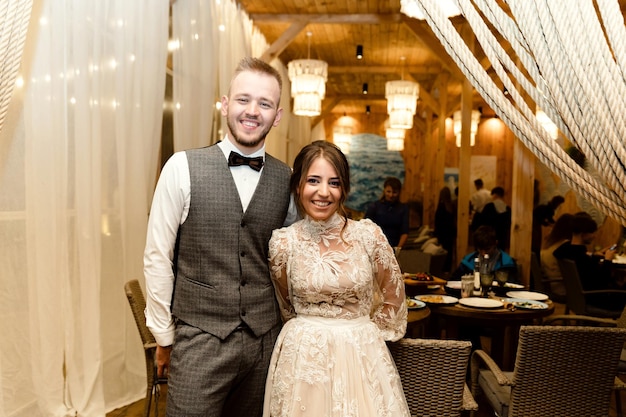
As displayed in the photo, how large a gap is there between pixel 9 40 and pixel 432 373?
6.12 feet

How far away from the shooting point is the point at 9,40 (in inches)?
73.3

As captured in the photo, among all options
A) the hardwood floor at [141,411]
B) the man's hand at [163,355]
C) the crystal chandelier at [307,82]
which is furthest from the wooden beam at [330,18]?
the man's hand at [163,355]

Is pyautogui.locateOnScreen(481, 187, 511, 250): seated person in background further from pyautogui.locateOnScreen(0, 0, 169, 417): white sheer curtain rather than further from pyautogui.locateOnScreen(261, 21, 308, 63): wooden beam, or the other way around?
pyautogui.locateOnScreen(0, 0, 169, 417): white sheer curtain

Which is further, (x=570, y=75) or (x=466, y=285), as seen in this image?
(x=466, y=285)

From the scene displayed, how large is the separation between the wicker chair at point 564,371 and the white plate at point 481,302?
0.91m

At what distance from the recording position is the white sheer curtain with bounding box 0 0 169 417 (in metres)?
2.57

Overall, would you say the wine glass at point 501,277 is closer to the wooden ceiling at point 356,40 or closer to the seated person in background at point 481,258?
the seated person in background at point 481,258

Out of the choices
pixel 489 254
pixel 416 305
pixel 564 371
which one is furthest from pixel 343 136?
pixel 564 371

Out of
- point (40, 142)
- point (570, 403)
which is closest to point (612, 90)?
point (570, 403)

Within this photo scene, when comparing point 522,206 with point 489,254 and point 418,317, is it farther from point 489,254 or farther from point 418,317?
point 418,317

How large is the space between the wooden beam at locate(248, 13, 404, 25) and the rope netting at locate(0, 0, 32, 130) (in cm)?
422

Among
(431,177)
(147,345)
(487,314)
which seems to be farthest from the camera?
(431,177)

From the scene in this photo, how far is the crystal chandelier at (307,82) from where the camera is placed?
5805 millimetres

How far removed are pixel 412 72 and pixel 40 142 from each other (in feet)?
23.4
